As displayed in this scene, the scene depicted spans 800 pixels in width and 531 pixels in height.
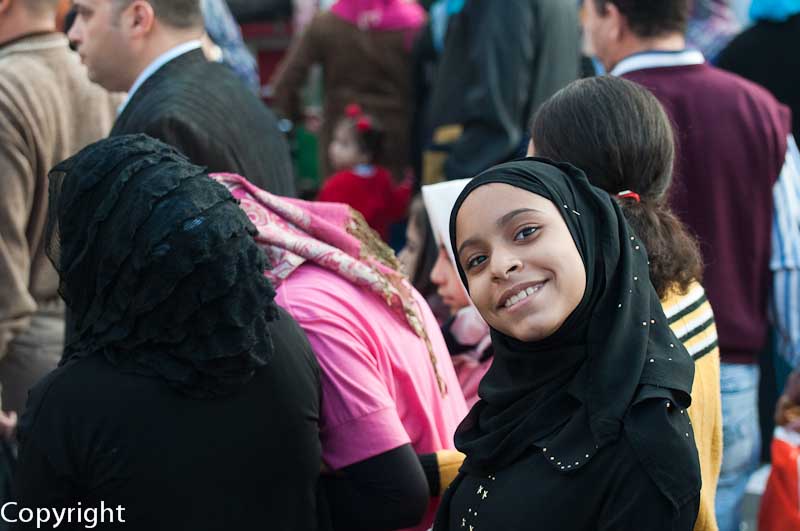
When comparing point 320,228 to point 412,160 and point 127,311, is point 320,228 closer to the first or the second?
point 127,311

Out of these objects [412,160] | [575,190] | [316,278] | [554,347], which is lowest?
[412,160]

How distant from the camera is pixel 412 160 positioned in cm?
605

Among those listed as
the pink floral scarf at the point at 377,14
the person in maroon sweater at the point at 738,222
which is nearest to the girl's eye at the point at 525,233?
the person in maroon sweater at the point at 738,222

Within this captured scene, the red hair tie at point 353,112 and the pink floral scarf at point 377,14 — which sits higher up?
the pink floral scarf at point 377,14

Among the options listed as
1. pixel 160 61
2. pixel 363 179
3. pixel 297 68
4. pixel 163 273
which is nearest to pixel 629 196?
pixel 163 273

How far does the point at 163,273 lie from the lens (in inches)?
73.3

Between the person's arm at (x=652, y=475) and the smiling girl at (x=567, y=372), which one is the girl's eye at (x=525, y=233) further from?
the person's arm at (x=652, y=475)

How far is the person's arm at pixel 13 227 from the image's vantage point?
3.26m

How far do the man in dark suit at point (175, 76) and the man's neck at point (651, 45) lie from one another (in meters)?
1.09

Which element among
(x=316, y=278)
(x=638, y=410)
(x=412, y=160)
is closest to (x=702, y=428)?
(x=638, y=410)

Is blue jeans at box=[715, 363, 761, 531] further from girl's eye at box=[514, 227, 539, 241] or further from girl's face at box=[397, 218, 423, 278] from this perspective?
girl's eye at box=[514, 227, 539, 241]

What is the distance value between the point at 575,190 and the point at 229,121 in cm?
154

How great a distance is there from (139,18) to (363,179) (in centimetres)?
280

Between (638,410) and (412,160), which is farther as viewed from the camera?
(412,160)
